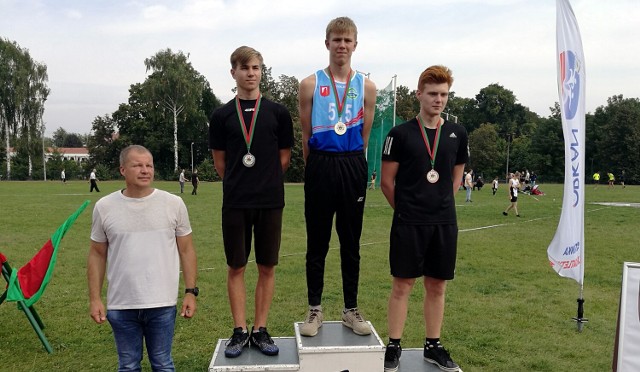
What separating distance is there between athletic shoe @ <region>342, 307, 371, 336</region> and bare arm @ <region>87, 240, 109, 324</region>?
1.73 m

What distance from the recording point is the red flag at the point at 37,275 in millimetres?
4352

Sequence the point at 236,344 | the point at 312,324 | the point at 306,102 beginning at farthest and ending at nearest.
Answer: the point at 312,324
the point at 306,102
the point at 236,344

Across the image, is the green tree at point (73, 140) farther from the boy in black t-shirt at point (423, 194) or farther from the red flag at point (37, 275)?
the boy in black t-shirt at point (423, 194)

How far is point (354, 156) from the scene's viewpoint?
351 cm

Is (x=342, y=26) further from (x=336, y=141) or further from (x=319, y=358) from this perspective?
(x=319, y=358)

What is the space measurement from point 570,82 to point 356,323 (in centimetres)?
353

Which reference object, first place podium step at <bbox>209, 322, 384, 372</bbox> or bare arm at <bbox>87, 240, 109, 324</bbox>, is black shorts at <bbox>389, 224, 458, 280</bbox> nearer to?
first place podium step at <bbox>209, 322, 384, 372</bbox>

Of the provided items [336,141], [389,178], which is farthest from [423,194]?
[336,141]

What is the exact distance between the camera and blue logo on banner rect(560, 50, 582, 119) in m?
5.18

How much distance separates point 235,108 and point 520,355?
3.42 meters

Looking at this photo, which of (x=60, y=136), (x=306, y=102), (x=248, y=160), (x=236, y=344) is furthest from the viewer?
(x=60, y=136)

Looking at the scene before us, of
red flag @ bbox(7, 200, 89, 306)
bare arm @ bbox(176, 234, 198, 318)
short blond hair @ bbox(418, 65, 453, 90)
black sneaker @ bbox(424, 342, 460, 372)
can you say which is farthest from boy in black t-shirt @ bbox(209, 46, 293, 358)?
red flag @ bbox(7, 200, 89, 306)

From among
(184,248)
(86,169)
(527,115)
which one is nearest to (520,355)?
(184,248)

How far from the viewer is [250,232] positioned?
3490 millimetres
